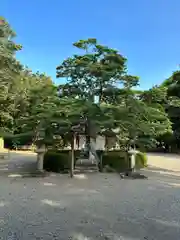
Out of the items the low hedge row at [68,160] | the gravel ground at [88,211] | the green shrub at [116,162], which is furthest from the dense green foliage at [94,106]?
the gravel ground at [88,211]

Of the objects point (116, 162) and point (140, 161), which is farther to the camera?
point (140, 161)

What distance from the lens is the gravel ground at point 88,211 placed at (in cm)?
319

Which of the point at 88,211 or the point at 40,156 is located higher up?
the point at 40,156

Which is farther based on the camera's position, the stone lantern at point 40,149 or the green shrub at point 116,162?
the green shrub at point 116,162

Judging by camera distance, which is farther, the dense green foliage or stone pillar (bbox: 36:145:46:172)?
stone pillar (bbox: 36:145:46:172)

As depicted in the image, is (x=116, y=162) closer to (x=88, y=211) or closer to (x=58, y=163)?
(x=58, y=163)

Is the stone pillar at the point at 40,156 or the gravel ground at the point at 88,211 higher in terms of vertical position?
the stone pillar at the point at 40,156

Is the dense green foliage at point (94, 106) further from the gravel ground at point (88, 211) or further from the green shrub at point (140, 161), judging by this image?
the gravel ground at point (88, 211)

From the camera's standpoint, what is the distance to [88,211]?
4.27 meters

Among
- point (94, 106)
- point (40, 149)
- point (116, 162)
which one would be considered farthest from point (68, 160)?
point (94, 106)

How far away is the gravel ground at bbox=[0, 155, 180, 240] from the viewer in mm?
3193

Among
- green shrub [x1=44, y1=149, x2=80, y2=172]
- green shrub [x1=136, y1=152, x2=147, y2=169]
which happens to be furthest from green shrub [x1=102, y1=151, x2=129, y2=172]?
green shrub [x1=44, y1=149, x2=80, y2=172]

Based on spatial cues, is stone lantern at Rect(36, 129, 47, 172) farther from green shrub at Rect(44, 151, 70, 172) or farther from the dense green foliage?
green shrub at Rect(44, 151, 70, 172)

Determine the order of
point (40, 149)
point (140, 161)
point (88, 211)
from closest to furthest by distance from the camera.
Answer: point (88, 211)
point (40, 149)
point (140, 161)
